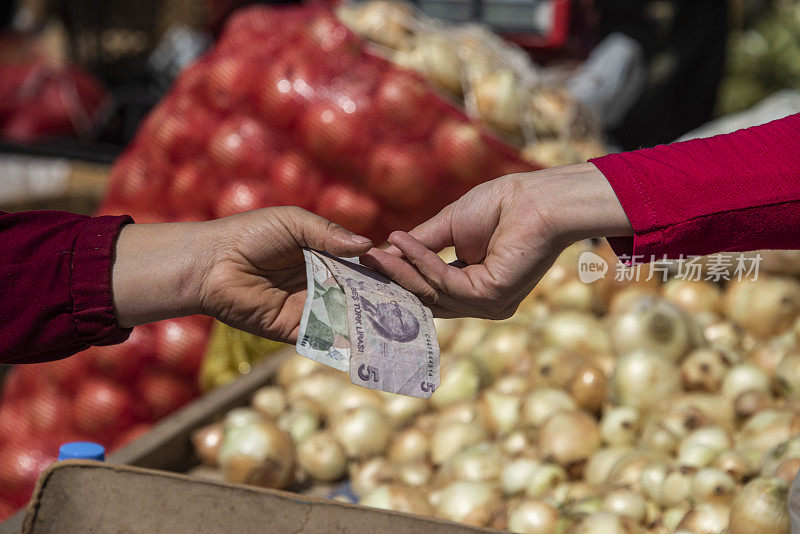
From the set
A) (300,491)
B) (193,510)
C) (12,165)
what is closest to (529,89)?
(300,491)

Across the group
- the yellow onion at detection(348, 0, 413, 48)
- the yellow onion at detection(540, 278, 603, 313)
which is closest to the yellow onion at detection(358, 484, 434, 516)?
the yellow onion at detection(540, 278, 603, 313)

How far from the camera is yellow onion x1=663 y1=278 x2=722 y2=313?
7.58ft

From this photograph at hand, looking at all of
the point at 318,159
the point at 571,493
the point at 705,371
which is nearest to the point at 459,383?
the point at 571,493

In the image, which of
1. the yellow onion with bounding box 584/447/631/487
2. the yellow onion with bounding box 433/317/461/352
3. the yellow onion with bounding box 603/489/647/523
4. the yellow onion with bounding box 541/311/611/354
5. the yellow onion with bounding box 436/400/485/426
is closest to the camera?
the yellow onion with bounding box 603/489/647/523

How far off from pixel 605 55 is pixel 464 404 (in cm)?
329

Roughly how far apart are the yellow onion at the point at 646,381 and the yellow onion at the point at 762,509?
605 millimetres

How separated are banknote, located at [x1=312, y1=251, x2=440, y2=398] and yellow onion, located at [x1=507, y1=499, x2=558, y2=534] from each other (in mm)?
623

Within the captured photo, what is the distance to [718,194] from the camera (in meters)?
1.16

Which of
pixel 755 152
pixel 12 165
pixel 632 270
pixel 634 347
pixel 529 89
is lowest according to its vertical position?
pixel 12 165

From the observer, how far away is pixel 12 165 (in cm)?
389

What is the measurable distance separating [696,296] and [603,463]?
0.77 meters

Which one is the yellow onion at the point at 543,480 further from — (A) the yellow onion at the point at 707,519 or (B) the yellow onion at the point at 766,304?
(B) the yellow onion at the point at 766,304

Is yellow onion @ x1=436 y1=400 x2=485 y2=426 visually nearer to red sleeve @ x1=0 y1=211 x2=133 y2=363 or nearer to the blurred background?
Answer: the blurred background

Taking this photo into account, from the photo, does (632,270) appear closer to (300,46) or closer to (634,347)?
(634,347)
